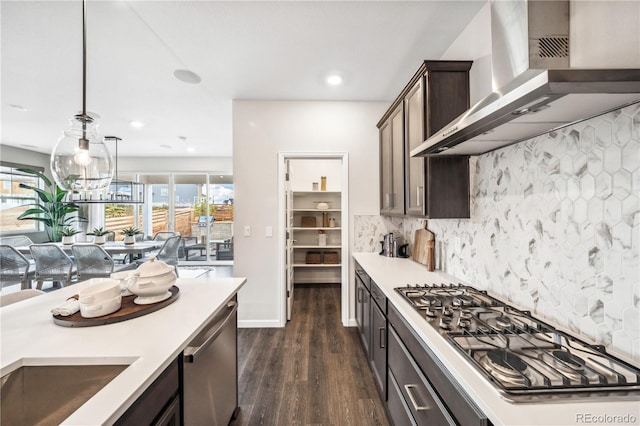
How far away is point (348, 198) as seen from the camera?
10.8 feet

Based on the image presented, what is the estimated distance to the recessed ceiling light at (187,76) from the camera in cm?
267

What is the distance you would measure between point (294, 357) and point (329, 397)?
64 cm

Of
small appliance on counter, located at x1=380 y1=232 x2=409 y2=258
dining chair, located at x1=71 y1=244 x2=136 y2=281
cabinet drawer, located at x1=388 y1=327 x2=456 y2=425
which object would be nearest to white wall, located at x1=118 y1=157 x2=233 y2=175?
dining chair, located at x1=71 y1=244 x2=136 y2=281

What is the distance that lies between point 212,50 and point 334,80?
1.18m

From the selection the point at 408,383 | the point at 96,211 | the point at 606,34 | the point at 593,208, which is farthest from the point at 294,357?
the point at 96,211

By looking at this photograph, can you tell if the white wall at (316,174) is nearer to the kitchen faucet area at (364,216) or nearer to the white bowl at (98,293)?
the kitchen faucet area at (364,216)

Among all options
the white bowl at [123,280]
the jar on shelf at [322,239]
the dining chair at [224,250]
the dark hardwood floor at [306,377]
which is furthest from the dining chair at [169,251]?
the white bowl at [123,280]

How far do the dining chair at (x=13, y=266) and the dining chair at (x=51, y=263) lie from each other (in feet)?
0.37

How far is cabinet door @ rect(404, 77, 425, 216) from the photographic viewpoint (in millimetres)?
1989

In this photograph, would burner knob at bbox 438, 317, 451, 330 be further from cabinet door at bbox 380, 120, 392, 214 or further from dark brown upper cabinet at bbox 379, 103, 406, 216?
cabinet door at bbox 380, 120, 392, 214

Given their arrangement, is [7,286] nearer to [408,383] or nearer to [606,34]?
[408,383]

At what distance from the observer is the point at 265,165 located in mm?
3271

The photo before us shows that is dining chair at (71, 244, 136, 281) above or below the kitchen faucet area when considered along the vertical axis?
below

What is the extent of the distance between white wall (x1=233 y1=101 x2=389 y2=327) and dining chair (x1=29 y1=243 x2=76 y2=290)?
2959 millimetres
